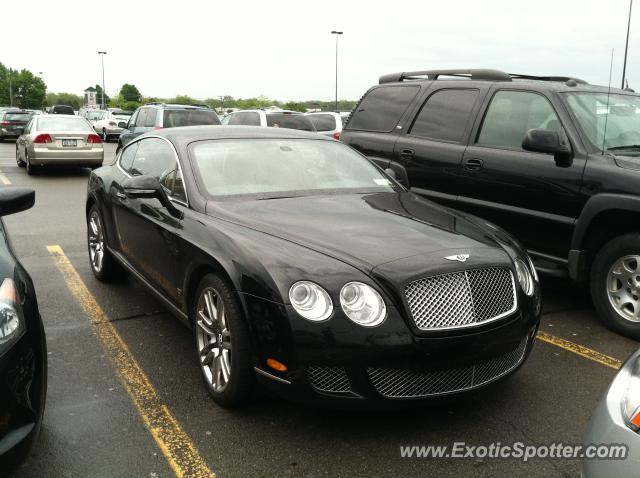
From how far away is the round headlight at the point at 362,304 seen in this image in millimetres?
2951

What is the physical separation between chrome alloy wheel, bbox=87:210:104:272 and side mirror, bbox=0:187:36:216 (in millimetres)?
2412

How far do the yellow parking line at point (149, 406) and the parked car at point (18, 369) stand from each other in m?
0.69

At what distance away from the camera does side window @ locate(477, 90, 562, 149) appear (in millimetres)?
5387

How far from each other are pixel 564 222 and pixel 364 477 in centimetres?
298

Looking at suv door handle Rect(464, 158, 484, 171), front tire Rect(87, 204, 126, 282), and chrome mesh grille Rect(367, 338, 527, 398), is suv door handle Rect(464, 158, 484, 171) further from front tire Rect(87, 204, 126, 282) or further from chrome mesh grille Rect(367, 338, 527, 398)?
front tire Rect(87, 204, 126, 282)

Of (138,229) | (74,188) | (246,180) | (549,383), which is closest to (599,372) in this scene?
(549,383)

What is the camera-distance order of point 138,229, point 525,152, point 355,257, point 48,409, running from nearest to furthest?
point 355,257
point 48,409
point 138,229
point 525,152

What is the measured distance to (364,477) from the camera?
2871 mm

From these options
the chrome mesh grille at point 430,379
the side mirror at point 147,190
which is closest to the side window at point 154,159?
the side mirror at point 147,190

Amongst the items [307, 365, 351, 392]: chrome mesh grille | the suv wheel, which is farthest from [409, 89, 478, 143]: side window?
[307, 365, 351, 392]: chrome mesh grille

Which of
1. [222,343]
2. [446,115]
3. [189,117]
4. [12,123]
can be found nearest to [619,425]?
[222,343]

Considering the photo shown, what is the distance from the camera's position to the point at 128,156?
5621 mm

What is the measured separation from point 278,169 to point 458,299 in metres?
1.79

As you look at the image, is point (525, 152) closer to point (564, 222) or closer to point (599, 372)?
point (564, 222)
